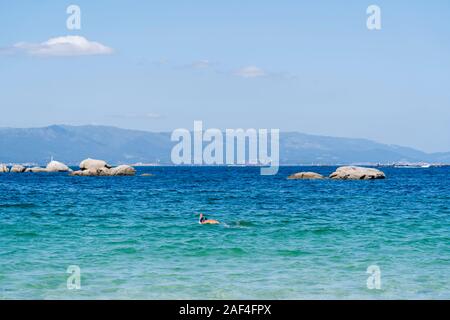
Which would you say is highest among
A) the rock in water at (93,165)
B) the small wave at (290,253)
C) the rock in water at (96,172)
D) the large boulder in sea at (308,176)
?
the rock in water at (93,165)

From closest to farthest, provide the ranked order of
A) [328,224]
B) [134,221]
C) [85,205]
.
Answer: [328,224]
[134,221]
[85,205]

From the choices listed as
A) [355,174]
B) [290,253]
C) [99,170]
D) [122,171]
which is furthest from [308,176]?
[290,253]

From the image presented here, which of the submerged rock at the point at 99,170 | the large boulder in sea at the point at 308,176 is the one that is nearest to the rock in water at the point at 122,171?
the submerged rock at the point at 99,170

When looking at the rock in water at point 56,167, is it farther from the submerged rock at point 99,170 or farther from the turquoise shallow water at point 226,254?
the turquoise shallow water at point 226,254

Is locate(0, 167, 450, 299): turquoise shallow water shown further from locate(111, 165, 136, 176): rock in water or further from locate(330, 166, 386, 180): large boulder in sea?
locate(111, 165, 136, 176): rock in water

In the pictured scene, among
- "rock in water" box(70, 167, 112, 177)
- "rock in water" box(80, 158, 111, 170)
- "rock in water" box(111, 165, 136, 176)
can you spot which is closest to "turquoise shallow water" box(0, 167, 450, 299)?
"rock in water" box(70, 167, 112, 177)

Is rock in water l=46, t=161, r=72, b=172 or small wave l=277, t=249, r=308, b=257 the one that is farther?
rock in water l=46, t=161, r=72, b=172

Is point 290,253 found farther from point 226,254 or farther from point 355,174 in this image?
point 355,174

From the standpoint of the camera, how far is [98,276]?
17.6 meters

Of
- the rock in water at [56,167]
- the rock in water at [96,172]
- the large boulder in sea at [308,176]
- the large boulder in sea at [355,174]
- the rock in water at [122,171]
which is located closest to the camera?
the large boulder in sea at [355,174]

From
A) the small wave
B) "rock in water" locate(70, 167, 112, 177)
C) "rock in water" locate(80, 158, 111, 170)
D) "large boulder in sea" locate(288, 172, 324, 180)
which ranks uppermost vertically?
"rock in water" locate(80, 158, 111, 170)

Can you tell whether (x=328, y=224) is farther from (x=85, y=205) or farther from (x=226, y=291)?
(x=85, y=205)
